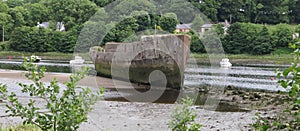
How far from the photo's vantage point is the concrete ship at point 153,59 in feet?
54.7

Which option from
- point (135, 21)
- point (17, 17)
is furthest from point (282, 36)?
Answer: point (17, 17)

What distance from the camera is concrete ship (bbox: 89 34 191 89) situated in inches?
656

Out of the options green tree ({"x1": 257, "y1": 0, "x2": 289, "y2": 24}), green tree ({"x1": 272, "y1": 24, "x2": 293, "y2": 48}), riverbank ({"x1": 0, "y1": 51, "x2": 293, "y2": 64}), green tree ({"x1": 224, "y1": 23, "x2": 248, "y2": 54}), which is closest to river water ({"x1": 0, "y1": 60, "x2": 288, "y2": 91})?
riverbank ({"x1": 0, "y1": 51, "x2": 293, "y2": 64})

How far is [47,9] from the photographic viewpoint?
84.8 metres

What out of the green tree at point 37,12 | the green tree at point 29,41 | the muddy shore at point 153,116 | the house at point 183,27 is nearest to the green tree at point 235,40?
the green tree at point 29,41

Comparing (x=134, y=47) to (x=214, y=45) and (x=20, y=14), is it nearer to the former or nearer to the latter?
(x=214, y=45)

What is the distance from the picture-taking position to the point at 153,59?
58.3 ft

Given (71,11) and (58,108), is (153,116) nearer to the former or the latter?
(58,108)

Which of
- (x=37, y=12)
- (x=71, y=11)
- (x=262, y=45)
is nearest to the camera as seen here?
(x=262, y=45)

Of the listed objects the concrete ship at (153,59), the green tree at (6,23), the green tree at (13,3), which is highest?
the green tree at (13,3)

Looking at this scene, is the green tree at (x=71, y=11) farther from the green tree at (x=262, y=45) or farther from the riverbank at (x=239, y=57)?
the green tree at (x=262, y=45)

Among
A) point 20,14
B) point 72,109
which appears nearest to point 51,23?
point 20,14

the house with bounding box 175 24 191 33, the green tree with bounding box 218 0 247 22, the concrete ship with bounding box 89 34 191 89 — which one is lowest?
the concrete ship with bounding box 89 34 191 89

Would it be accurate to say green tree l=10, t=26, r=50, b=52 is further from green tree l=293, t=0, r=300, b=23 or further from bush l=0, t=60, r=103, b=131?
bush l=0, t=60, r=103, b=131
